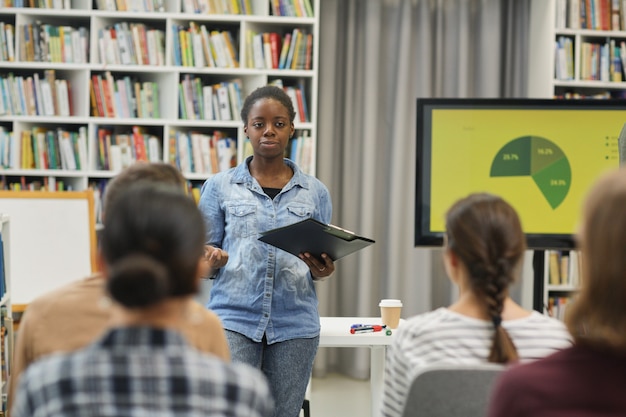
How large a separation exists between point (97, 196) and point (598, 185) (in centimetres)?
361

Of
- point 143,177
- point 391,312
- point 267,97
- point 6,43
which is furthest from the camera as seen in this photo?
point 6,43

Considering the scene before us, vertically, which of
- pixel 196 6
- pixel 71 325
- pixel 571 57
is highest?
pixel 196 6

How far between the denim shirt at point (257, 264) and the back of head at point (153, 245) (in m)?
1.40

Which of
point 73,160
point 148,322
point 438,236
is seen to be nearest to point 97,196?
point 73,160

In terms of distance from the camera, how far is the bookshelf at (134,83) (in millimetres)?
4324

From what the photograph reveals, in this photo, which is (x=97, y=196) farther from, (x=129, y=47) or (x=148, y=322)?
(x=148, y=322)

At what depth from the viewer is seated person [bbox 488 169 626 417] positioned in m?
1.07

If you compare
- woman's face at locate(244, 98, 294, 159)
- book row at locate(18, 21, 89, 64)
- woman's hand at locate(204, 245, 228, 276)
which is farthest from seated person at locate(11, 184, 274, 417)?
book row at locate(18, 21, 89, 64)

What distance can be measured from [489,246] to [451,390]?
30 centimetres

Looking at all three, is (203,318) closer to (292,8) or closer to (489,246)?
(489,246)

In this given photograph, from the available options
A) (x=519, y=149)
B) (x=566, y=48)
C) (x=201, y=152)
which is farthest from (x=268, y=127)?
(x=566, y=48)

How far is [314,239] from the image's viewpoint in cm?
241

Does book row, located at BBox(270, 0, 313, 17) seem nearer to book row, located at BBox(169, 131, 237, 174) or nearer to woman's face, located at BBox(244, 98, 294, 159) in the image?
book row, located at BBox(169, 131, 237, 174)

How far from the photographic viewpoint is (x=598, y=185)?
1.09 m
